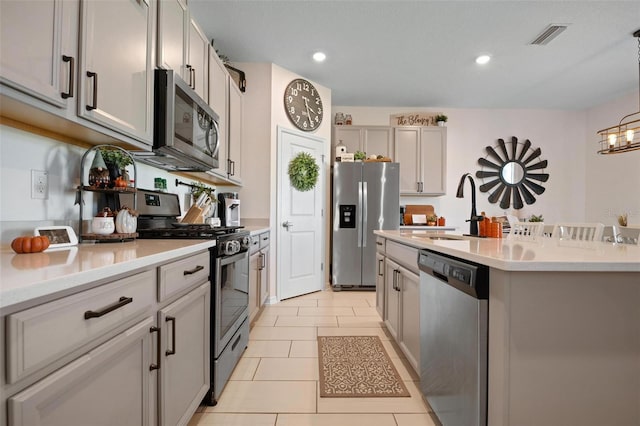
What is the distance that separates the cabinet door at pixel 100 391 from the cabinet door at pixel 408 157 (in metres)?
4.51

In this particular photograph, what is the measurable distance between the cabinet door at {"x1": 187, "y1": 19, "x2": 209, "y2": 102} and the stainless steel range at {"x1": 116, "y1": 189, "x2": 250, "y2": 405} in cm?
84

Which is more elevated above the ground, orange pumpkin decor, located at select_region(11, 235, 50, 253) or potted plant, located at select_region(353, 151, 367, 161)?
potted plant, located at select_region(353, 151, 367, 161)

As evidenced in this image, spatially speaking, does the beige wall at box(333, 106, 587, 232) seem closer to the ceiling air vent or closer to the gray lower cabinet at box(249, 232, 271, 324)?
the ceiling air vent

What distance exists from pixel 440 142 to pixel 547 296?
4476 millimetres

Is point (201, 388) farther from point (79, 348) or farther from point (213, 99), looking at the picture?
Result: point (213, 99)

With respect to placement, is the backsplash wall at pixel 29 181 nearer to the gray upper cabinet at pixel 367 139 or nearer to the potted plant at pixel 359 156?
the potted plant at pixel 359 156

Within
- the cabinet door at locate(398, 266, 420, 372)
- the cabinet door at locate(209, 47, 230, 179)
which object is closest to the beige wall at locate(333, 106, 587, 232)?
the cabinet door at locate(209, 47, 230, 179)

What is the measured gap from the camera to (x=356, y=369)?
2.16 metres

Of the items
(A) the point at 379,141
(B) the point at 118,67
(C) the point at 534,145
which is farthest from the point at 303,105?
(C) the point at 534,145

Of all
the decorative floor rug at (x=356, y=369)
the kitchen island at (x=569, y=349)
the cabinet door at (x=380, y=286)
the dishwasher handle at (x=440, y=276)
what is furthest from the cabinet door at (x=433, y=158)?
the kitchen island at (x=569, y=349)

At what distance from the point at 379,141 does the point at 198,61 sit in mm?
3253

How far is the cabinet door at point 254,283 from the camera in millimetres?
2697

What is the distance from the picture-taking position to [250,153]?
3.82 meters

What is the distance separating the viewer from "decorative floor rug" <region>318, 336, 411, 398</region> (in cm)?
190
